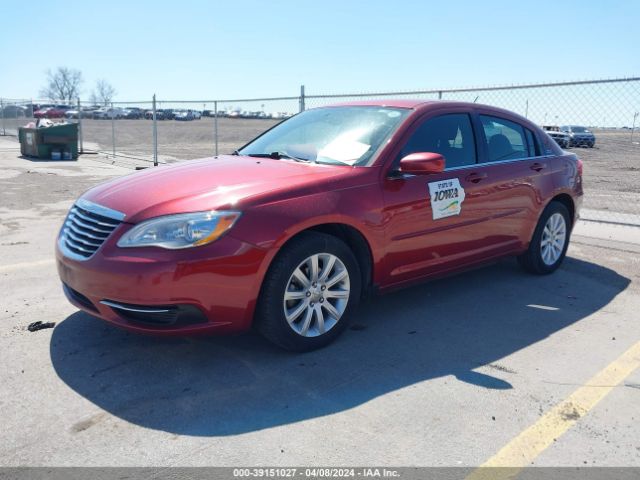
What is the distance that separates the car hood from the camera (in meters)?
3.47

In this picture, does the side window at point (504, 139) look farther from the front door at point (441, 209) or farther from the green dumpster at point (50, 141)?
the green dumpster at point (50, 141)

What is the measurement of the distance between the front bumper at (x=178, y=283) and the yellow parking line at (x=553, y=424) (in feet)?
5.23

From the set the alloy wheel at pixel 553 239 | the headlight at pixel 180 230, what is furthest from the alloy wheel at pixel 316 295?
the alloy wheel at pixel 553 239

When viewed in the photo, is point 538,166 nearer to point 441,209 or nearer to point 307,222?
point 441,209

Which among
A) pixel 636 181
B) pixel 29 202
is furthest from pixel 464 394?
pixel 636 181

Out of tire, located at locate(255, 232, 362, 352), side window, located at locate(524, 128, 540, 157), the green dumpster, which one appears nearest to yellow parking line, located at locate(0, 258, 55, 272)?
tire, located at locate(255, 232, 362, 352)

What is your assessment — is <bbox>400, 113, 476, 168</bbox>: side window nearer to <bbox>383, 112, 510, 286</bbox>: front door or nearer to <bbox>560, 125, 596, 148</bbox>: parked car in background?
<bbox>383, 112, 510, 286</bbox>: front door

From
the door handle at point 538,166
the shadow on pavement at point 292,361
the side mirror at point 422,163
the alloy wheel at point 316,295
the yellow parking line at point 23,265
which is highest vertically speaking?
the side mirror at point 422,163

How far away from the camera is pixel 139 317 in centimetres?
338

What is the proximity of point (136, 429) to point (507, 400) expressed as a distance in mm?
1990

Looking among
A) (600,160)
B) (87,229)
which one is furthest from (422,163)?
(600,160)

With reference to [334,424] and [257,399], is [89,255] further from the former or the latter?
[334,424]

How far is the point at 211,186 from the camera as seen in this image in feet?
12.2

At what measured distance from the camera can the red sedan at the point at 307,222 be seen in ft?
11.0
